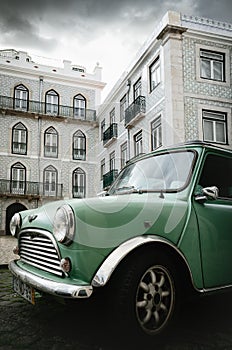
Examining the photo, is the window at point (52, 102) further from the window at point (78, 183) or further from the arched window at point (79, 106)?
the window at point (78, 183)

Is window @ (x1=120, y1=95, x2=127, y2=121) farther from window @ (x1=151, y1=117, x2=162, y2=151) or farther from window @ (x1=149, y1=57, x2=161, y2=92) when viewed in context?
window @ (x1=151, y1=117, x2=162, y2=151)

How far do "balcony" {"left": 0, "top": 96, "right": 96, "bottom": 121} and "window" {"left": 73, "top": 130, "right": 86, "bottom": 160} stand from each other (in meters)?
1.37

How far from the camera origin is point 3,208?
914 inches

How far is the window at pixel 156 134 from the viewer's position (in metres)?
14.0

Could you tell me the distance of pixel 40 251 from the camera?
275 cm

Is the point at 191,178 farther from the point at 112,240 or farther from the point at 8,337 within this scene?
the point at 8,337

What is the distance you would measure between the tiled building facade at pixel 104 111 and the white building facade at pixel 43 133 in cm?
7

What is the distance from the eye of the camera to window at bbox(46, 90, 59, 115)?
987 inches

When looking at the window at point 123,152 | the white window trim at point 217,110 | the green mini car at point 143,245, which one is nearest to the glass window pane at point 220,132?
the white window trim at point 217,110

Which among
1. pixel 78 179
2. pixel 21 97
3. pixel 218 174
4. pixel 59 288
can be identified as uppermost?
pixel 21 97

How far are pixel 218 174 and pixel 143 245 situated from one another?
1.34m

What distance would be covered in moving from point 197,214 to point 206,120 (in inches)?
451

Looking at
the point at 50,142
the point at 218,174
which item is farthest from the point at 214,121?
the point at 50,142

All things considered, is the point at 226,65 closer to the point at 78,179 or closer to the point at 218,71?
the point at 218,71
